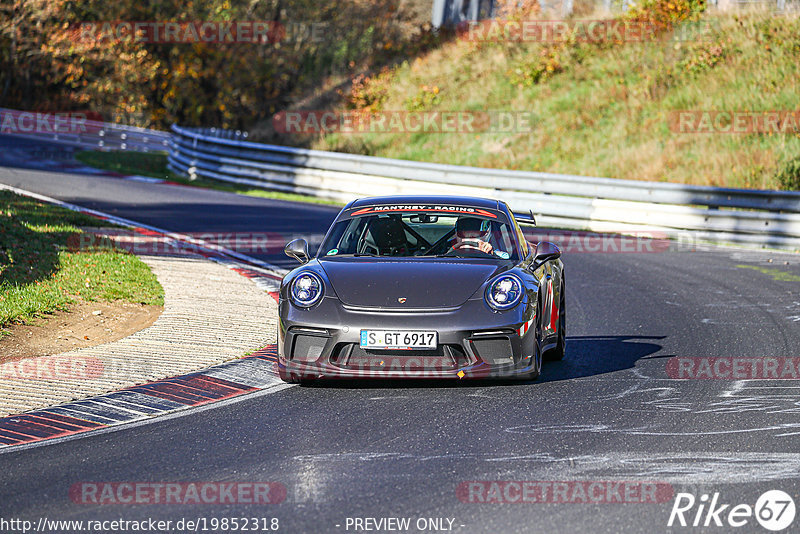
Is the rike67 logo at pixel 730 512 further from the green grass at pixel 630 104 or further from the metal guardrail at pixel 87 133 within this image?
the metal guardrail at pixel 87 133

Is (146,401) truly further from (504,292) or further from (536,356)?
(536,356)

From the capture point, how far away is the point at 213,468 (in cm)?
601

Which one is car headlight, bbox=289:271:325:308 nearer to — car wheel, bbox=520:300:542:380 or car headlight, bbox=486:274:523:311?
car headlight, bbox=486:274:523:311

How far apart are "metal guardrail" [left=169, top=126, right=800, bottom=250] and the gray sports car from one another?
36.3ft

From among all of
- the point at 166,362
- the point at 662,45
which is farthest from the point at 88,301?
the point at 662,45

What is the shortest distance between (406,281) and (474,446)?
75.1 inches

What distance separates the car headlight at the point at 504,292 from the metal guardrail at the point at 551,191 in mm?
11679

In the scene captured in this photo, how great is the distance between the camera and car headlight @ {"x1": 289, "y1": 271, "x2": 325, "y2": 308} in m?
8.00

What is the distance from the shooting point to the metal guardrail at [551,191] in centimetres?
1895

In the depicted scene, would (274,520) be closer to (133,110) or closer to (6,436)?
(6,436)

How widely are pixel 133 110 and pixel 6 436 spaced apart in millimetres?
43327

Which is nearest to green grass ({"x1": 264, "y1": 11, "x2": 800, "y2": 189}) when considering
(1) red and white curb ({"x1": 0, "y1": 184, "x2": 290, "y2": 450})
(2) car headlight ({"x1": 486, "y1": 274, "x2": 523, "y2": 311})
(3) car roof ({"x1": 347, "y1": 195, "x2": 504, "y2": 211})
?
(3) car roof ({"x1": 347, "y1": 195, "x2": 504, "y2": 211})

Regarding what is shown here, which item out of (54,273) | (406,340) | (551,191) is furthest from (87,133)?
(406,340)

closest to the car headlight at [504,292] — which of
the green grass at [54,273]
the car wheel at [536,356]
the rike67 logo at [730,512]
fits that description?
the car wheel at [536,356]
